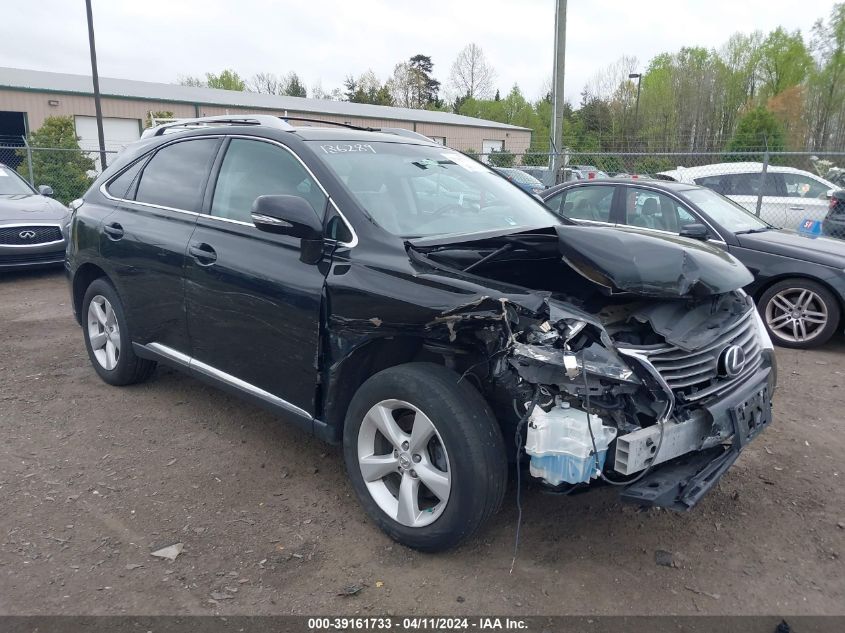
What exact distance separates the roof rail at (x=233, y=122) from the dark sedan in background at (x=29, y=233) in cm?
461

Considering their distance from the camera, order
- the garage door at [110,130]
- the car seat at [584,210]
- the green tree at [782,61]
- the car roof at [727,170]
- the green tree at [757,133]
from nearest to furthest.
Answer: the car seat at [584,210]
the car roof at [727,170]
the green tree at [757,133]
the garage door at [110,130]
the green tree at [782,61]

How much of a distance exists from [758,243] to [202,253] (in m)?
5.42

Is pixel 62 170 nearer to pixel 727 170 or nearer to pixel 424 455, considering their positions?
pixel 727 170

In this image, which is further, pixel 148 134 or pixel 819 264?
pixel 819 264

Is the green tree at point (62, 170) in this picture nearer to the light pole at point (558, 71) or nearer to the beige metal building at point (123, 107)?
the beige metal building at point (123, 107)

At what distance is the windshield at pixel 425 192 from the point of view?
3.47 metres

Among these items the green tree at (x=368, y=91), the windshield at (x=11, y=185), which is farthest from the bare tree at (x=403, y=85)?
the windshield at (x=11, y=185)

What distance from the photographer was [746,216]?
747cm

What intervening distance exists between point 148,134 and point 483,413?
3.88 m

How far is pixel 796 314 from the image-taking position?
6.43 m

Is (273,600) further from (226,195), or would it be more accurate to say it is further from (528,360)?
(226,195)

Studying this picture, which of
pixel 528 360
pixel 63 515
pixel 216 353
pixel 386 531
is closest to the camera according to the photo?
pixel 528 360

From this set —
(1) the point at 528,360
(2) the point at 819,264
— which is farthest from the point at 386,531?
(2) the point at 819,264

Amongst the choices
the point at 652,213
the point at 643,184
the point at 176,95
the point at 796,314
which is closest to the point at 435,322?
the point at 796,314
